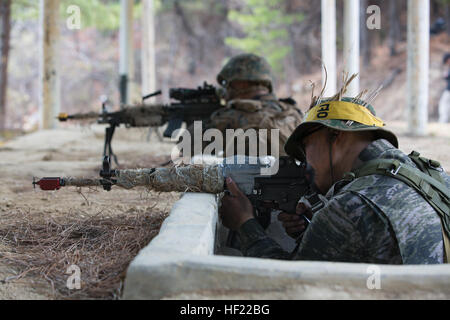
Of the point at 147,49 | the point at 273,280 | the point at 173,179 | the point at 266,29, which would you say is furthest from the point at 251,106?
the point at 266,29

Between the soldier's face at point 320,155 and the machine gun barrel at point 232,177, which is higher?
the soldier's face at point 320,155

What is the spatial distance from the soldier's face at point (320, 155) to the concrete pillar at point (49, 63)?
9.60 meters

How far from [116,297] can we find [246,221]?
92 cm

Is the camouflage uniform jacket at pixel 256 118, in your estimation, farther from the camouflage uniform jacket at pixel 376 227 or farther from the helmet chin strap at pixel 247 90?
the camouflage uniform jacket at pixel 376 227

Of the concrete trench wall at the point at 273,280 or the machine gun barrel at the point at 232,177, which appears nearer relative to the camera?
the concrete trench wall at the point at 273,280

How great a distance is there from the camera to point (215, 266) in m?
1.68

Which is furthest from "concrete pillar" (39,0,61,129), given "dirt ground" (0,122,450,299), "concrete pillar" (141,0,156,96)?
"concrete pillar" (141,0,156,96)

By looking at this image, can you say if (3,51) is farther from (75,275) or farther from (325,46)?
(75,275)

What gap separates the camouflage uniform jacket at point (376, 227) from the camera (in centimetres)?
195

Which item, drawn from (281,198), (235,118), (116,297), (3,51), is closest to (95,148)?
(235,118)

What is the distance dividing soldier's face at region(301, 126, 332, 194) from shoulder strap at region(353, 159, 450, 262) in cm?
20

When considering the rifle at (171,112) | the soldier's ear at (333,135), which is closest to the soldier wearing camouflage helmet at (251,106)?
the rifle at (171,112)

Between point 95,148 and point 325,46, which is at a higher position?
point 325,46
